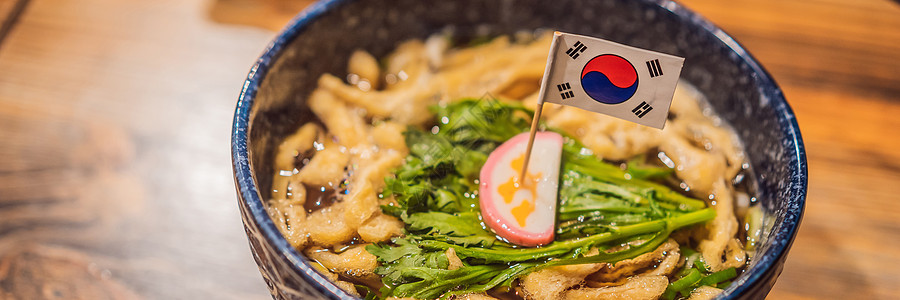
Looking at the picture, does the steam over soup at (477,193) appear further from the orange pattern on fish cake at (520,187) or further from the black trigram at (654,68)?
the black trigram at (654,68)

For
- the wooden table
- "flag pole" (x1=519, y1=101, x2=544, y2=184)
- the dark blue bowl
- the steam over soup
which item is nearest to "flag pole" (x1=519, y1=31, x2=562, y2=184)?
"flag pole" (x1=519, y1=101, x2=544, y2=184)

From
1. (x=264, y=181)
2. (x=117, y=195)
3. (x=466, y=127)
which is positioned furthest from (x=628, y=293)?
(x=117, y=195)

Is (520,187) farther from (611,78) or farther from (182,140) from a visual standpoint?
(182,140)

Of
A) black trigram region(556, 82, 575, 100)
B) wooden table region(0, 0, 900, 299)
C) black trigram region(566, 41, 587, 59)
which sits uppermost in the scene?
black trigram region(566, 41, 587, 59)

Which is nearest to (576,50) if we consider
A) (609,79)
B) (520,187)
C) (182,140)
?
(609,79)

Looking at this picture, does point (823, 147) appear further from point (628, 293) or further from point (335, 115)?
point (335, 115)

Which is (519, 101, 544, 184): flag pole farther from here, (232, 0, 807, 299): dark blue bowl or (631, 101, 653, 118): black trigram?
(232, 0, 807, 299): dark blue bowl
